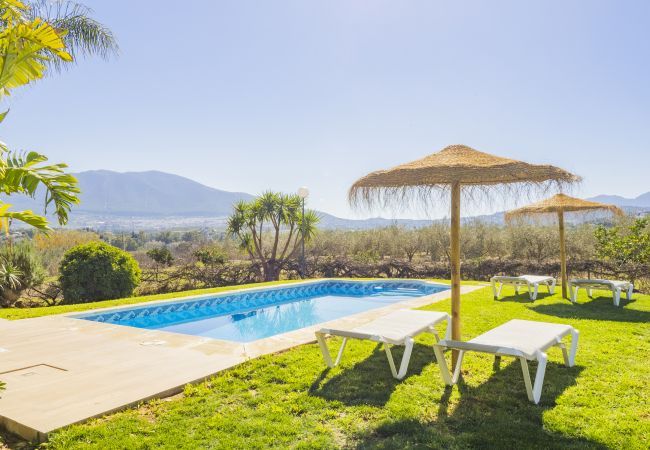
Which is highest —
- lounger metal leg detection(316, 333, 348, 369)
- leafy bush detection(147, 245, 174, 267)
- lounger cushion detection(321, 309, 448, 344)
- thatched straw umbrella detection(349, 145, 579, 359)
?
thatched straw umbrella detection(349, 145, 579, 359)

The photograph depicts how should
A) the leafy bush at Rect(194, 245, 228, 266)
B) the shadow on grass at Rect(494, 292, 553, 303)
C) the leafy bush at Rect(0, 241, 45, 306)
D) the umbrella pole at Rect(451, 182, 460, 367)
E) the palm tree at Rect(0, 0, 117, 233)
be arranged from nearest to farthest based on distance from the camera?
the palm tree at Rect(0, 0, 117, 233)
the umbrella pole at Rect(451, 182, 460, 367)
the shadow on grass at Rect(494, 292, 553, 303)
the leafy bush at Rect(0, 241, 45, 306)
the leafy bush at Rect(194, 245, 228, 266)

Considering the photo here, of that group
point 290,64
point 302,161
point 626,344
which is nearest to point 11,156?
point 626,344

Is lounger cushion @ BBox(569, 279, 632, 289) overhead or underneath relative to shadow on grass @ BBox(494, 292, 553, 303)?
overhead

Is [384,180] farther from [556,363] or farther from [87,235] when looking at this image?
[87,235]

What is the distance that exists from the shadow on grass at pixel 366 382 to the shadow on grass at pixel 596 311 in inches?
155

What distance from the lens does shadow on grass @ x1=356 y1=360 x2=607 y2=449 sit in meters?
2.87

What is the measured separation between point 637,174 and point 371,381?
20105 mm

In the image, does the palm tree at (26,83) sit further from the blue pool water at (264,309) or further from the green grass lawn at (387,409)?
the blue pool water at (264,309)

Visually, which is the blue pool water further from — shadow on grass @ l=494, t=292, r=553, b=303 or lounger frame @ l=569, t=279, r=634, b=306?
lounger frame @ l=569, t=279, r=634, b=306

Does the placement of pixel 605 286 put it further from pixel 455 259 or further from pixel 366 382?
pixel 366 382

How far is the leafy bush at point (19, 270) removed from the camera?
9969mm

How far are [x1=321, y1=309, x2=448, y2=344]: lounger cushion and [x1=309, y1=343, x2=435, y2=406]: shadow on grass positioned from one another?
15.2 inches

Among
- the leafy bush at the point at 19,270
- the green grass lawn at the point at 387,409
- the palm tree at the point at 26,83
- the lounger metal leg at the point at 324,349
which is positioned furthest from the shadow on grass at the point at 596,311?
the leafy bush at the point at 19,270

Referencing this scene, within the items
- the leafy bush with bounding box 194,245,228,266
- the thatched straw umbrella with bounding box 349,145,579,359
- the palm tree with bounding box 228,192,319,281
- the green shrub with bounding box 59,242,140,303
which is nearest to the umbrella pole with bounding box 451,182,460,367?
the thatched straw umbrella with bounding box 349,145,579,359
